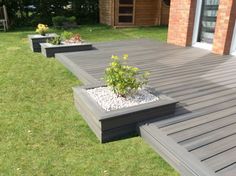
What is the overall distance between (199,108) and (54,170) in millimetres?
2266

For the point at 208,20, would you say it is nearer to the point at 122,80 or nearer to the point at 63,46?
the point at 63,46

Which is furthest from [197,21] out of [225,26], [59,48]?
[59,48]

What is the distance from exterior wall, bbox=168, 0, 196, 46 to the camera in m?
7.86

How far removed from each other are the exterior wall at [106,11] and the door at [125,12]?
0.41m

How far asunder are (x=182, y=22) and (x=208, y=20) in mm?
840

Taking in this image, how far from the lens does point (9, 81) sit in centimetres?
535

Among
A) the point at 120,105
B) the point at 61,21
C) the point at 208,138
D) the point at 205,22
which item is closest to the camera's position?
the point at 208,138

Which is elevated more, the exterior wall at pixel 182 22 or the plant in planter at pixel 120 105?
the exterior wall at pixel 182 22

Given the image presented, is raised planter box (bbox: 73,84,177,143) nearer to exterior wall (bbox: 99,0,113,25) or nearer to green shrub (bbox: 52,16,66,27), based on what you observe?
green shrub (bbox: 52,16,66,27)

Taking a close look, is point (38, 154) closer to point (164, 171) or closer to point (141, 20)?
point (164, 171)

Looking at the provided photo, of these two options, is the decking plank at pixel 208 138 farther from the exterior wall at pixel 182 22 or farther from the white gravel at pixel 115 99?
the exterior wall at pixel 182 22

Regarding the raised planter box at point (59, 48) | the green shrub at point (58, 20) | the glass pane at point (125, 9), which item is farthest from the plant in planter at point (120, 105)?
the glass pane at point (125, 9)

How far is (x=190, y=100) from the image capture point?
4.04 meters

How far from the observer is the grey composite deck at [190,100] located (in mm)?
2676
